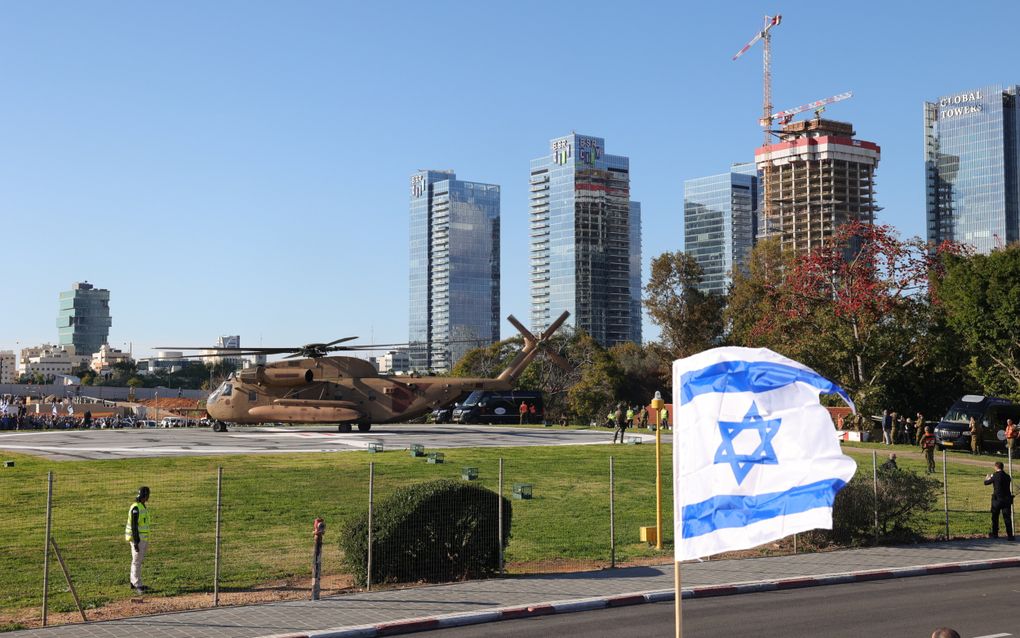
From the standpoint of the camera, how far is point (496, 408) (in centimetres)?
7188

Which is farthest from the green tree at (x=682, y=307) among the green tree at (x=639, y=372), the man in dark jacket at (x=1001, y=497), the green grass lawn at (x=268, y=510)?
the man in dark jacket at (x=1001, y=497)

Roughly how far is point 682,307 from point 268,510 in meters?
68.2

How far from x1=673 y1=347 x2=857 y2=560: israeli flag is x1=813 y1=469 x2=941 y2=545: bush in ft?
50.5

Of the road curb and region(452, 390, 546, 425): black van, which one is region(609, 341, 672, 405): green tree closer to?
region(452, 390, 546, 425): black van

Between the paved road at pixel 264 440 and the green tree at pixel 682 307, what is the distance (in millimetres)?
34052

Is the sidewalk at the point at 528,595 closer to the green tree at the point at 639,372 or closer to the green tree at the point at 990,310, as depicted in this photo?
the green tree at the point at 990,310

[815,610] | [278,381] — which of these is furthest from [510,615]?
[278,381]

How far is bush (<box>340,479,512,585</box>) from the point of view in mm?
18469

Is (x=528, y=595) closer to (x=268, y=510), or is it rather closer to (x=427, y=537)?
(x=427, y=537)

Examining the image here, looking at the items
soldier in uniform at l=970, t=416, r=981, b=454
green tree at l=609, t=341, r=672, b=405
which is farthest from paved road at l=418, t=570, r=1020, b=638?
green tree at l=609, t=341, r=672, b=405

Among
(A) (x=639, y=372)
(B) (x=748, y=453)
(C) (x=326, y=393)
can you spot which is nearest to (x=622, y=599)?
(B) (x=748, y=453)

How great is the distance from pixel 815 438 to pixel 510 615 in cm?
866

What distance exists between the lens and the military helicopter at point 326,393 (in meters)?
52.0

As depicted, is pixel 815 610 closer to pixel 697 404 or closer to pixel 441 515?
pixel 441 515
